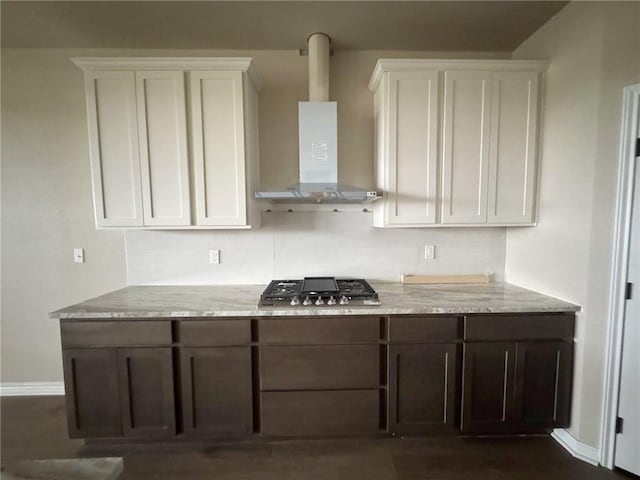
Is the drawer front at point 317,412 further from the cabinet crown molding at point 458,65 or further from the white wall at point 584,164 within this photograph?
the cabinet crown molding at point 458,65

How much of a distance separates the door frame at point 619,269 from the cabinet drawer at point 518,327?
0.21m

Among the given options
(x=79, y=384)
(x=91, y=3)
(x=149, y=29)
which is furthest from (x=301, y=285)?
(x=91, y=3)

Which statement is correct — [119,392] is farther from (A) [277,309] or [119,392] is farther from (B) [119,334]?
(A) [277,309]

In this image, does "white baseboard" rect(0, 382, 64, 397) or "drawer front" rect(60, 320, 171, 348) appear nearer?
"drawer front" rect(60, 320, 171, 348)

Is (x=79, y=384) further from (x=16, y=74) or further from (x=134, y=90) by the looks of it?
(x=16, y=74)

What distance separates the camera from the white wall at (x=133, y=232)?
7.59ft

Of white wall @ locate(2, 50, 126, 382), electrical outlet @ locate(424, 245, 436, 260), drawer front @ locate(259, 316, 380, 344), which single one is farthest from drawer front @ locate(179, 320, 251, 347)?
electrical outlet @ locate(424, 245, 436, 260)

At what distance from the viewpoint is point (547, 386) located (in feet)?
6.13

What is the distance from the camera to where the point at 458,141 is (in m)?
2.07

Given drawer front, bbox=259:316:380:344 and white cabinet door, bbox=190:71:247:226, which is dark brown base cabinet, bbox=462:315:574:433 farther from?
white cabinet door, bbox=190:71:247:226

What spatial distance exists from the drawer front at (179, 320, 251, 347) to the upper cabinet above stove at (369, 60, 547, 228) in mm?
1266

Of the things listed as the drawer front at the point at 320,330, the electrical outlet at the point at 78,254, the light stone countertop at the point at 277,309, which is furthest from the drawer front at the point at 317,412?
the electrical outlet at the point at 78,254

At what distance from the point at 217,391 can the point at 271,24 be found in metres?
2.50

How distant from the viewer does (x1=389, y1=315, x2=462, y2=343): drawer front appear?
5.99ft
